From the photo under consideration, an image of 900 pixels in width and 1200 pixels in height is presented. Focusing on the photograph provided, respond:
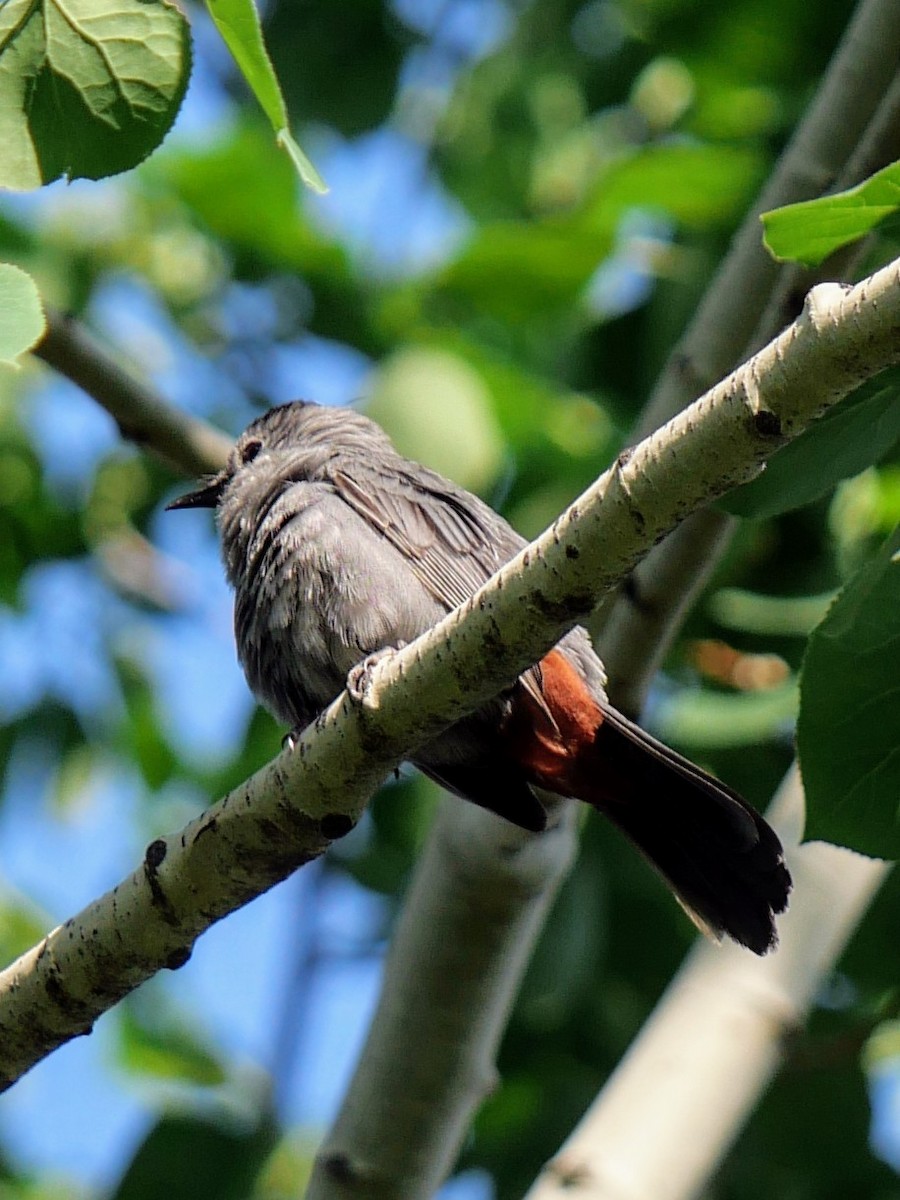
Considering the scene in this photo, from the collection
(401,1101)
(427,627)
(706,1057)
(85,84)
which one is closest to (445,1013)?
(401,1101)

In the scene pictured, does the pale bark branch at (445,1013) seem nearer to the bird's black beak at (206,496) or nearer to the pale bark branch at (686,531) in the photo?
the pale bark branch at (686,531)

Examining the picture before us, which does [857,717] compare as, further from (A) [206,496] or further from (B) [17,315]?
(A) [206,496]

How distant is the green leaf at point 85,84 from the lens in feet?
8.38

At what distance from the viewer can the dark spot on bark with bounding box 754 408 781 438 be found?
89.4 inches

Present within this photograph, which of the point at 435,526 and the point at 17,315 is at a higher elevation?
the point at 435,526

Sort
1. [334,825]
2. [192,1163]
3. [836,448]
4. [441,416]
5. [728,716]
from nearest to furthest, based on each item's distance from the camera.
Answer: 1. [836,448]
2. [334,825]
3. [192,1163]
4. [728,716]
5. [441,416]

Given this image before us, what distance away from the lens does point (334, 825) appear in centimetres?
283

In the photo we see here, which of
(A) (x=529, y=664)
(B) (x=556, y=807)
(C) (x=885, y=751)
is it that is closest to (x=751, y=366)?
(A) (x=529, y=664)

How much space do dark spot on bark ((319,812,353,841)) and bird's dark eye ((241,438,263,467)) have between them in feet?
6.65

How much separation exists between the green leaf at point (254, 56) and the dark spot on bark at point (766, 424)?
2.52 feet

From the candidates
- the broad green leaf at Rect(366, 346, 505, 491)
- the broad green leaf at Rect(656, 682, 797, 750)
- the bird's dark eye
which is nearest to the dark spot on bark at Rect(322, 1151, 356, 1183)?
the broad green leaf at Rect(656, 682, 797, 750)

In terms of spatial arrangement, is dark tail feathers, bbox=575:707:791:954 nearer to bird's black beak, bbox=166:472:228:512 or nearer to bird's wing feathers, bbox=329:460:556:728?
bird's wing feathers, bbox=329:460:556:728

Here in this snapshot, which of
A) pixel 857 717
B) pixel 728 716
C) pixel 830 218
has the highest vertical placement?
pixel 728 716

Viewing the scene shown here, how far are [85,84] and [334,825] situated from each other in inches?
51.1
